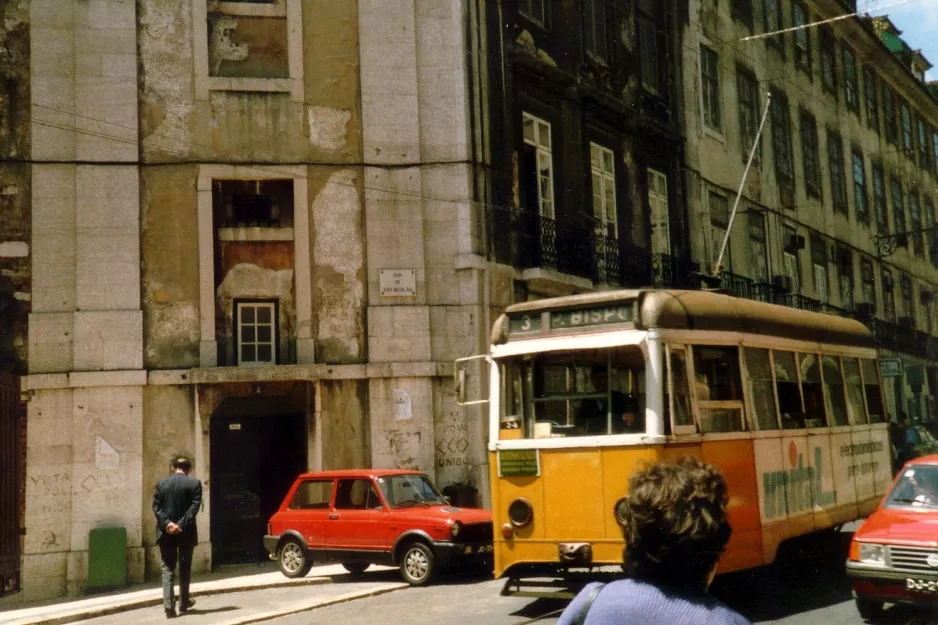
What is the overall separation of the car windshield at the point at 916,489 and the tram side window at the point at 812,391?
74.8 inches

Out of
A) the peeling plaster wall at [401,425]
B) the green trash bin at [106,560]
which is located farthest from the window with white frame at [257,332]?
the green trash bin at [106,560]

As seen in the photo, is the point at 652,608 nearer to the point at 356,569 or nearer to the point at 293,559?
the point at 293,559

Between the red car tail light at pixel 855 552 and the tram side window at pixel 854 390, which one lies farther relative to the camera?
the tram side window at pixel 854 390

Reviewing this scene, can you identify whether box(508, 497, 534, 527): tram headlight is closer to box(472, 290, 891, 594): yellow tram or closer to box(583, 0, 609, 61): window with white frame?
box(472, 290, 891, 594): yellow tram

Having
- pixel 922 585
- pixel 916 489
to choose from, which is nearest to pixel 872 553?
pixel 922 585

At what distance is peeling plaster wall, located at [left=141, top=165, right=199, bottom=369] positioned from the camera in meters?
17.4

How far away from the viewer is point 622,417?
10078 millimetres

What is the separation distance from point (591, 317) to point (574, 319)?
0.59 ft

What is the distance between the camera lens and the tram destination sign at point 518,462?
34.4ft

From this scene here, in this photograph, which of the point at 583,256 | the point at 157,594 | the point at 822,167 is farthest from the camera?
the point at 822,167

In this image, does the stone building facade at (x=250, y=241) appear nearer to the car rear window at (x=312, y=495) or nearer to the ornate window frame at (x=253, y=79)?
the ornate window frame at (x=253, y=79)

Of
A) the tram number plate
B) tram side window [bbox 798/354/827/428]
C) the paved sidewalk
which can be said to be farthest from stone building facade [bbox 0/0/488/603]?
the tram number plate

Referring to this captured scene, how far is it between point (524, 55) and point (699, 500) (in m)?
18.1

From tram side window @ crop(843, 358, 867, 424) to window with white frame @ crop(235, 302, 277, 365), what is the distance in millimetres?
9039
